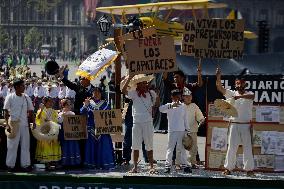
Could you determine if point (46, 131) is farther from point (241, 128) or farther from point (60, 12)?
point (60, 12)

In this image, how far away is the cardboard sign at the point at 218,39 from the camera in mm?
12242

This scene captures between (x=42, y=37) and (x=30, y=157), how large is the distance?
9865cm

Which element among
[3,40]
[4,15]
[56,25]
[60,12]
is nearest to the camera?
[3,40]

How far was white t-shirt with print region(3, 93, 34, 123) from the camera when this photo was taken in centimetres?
1212

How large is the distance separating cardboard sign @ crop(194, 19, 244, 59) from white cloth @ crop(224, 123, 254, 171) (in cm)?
118

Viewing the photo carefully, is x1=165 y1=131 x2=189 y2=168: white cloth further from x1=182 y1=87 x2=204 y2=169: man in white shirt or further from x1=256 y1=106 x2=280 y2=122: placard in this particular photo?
x1=256 y1=106 x2=280 y2=122: placard

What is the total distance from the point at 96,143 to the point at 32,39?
91063 mm

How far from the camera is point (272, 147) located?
12.5 metres

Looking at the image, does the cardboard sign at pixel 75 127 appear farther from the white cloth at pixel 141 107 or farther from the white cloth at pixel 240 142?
the white cloth at pixel 240 142

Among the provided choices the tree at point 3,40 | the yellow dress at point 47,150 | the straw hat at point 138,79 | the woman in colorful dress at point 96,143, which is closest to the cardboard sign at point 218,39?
the straw hat at point 138,79

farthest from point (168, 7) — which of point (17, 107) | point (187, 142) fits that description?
point (17, 107)

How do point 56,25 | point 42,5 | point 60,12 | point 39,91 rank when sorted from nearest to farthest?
1. point 39,91
2. point 42,5
3. point 56,25
4. point 60,12

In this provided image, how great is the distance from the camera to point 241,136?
1211 centimetres

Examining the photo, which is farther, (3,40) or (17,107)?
(3,40)
